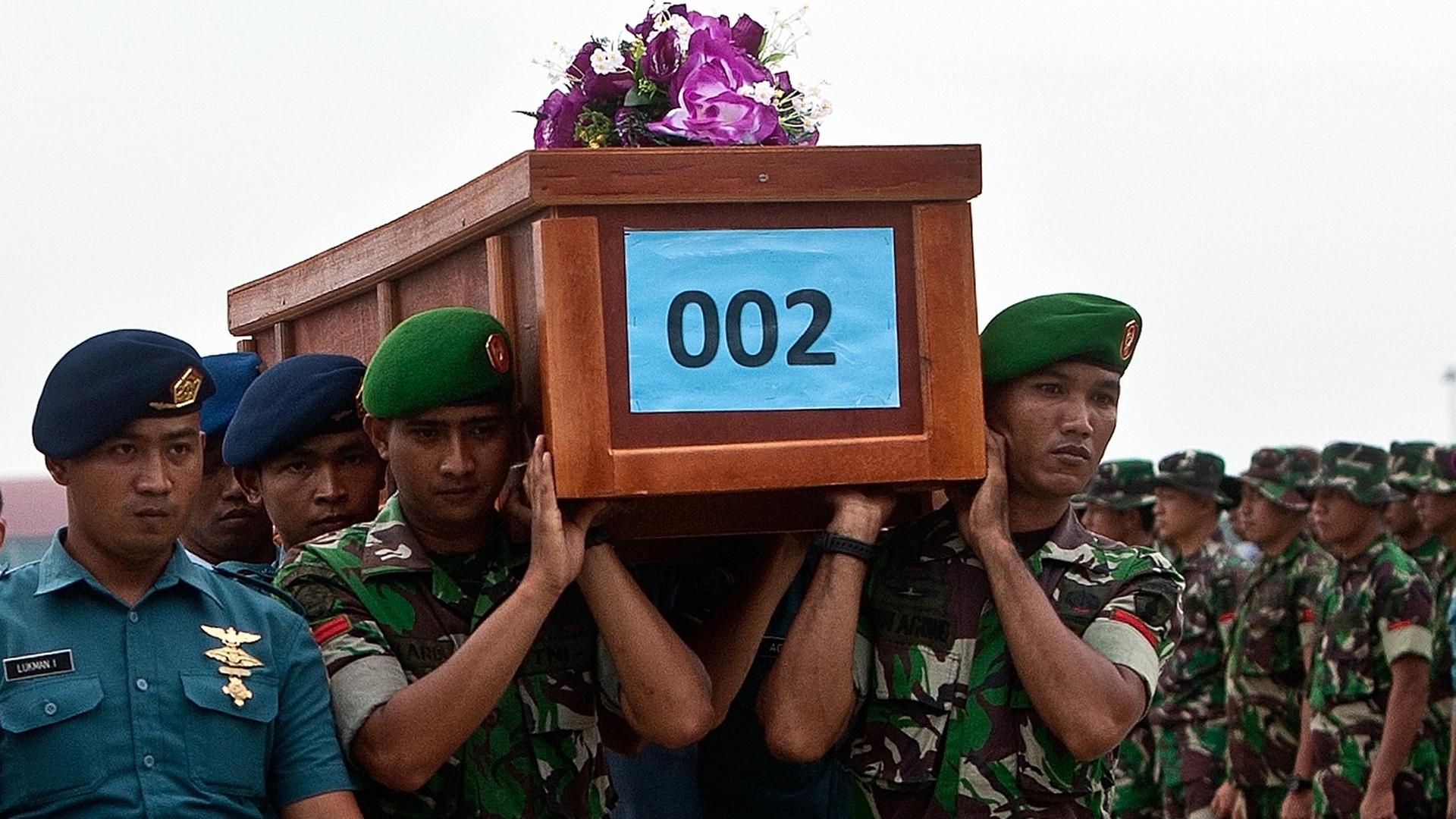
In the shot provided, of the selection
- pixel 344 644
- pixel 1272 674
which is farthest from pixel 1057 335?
pixel 1272 674

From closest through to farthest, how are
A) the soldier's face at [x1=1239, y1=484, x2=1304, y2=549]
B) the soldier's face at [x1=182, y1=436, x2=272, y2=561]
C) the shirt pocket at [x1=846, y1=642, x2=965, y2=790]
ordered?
the shirt pocket at [x1=846, y1=642, x2=965, y2=790]
the soldier's face at [x1=182, y1=436, x2=272, y2=561]
the soldier's face at [x1=1239, y1=484, x2=1304, y2=549]

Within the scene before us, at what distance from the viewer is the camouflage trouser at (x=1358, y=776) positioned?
28.6ft

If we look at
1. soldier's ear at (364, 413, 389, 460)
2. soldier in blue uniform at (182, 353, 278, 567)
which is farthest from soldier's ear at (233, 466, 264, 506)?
soldier's ear at (364, 413, 389, 460)

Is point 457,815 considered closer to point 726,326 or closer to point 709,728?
point 709,728

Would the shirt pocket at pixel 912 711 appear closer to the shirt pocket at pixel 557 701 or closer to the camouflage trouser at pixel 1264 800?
the shirt pocket at pixel 557 701

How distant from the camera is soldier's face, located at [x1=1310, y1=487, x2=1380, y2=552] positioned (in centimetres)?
898

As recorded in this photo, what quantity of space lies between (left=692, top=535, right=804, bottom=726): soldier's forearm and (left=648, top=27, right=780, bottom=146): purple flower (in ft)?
2.67

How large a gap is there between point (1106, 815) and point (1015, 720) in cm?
32

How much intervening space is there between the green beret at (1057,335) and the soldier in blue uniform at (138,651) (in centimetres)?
145

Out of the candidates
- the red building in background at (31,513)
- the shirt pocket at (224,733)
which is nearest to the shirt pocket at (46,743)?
the shirt pocket at (224,733)

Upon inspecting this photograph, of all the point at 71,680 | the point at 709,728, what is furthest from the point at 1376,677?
the point at 71,680

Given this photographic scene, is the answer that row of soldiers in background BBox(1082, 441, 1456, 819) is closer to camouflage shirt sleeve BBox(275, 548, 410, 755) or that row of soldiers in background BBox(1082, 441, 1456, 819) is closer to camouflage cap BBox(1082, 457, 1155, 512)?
camouflage cap BBox(1082, 457, 1155, 512)

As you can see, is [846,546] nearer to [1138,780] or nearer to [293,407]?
[293,407]

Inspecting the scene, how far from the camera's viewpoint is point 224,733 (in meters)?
3.38
